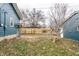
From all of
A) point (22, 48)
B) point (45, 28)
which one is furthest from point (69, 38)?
point (22, 48)

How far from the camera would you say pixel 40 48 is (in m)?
3.21

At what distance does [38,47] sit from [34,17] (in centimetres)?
43

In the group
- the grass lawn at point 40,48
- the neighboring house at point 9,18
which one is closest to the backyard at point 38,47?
the grass lawn at point 40,48

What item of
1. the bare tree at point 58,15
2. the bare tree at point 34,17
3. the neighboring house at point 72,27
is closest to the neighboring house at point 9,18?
the bare tree at point 34,17

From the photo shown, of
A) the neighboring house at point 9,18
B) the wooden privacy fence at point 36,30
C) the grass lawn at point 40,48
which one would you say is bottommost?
the grass lawn at point 40,48

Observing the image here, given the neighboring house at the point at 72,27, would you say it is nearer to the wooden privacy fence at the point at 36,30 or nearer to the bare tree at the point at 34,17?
the wooden privacy fence at the point at 36,30

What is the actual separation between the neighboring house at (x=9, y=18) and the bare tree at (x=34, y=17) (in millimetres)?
109

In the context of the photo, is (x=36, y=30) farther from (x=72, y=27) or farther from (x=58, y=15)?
(x=72, y=27)

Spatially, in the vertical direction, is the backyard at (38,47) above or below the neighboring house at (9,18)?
below

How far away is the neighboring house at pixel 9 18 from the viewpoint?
321 centimetres

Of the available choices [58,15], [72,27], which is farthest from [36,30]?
[72,27]

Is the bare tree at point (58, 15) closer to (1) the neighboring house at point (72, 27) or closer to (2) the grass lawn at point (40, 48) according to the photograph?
(1) the neighboring house at point (72, 27)

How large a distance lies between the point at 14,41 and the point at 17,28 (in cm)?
19

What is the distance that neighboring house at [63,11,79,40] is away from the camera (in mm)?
3158
